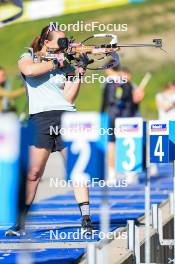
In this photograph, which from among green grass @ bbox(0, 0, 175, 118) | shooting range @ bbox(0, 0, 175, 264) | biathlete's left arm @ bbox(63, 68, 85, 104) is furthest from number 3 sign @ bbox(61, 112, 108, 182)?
green grass @ bbox(0, 0, 175, 118)

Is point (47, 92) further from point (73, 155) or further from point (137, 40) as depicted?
point (137, 40)

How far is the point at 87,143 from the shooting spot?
530 centimetres

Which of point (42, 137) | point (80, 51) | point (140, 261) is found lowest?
point (140, 261)

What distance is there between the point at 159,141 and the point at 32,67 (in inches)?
40.7

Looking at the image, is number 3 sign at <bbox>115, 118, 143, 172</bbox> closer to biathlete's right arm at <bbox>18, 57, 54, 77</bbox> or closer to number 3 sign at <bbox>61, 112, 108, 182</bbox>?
biathlete's right arm at <bbox>18, 57, 54, 77</bbox>

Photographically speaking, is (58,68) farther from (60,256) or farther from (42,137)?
(60,256)

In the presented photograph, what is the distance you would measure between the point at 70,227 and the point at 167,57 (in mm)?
25492

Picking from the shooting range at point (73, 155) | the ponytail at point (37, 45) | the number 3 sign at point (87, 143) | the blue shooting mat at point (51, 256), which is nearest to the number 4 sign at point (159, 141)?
the shooting range at point (73, 155)

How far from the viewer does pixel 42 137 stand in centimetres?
597

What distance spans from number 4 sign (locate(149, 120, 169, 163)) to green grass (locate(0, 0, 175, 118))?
21.6m

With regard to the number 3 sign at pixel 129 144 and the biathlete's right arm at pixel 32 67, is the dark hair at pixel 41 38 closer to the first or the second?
the biathlete's right arm at pixel 32 67

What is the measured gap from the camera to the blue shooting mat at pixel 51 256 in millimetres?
5764

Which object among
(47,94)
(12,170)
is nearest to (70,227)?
(47,94)

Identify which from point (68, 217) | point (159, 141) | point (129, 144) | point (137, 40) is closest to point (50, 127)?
point (129, 144)
